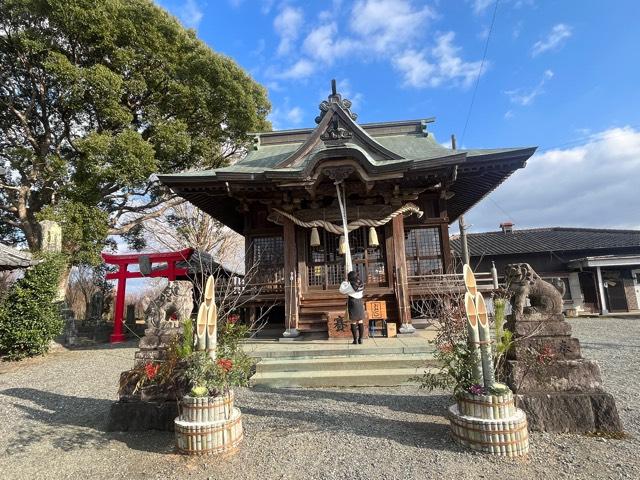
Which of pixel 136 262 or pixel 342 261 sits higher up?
pixel 136 262

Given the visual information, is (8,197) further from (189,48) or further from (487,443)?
(487,443)

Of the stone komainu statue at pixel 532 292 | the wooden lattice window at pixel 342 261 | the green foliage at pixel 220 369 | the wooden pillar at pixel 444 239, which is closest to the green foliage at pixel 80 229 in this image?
the wooden lattice window at pixel 342 261

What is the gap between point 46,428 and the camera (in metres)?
4.40

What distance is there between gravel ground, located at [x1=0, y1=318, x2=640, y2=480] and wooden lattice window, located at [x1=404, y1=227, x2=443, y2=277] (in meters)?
4.77

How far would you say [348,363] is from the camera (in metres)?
5.88

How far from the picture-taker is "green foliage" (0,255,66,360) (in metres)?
8.92

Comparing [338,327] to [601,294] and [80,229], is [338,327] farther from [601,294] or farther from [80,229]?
[601,294]

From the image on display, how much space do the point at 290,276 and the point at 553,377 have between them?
6142 millimetres

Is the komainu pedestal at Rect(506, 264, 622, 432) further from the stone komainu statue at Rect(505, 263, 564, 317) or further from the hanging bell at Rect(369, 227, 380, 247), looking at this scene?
the hanging bell at Rect(369, 227, 380, 247)

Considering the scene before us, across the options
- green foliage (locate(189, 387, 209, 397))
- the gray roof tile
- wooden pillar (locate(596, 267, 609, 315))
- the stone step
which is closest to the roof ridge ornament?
the stone step

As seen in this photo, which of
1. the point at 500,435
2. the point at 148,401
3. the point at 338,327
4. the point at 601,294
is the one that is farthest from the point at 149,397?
the point at 601,294

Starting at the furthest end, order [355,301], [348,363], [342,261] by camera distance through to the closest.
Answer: [342,261] < [355,301] < [348,363]

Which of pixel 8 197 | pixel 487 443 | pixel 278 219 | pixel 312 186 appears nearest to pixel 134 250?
pixel 8 197

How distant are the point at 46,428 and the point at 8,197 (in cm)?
1366
